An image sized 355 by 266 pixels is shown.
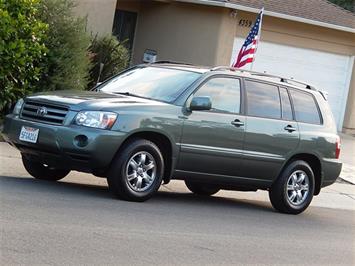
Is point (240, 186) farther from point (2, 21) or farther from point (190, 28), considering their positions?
point (190, 28)

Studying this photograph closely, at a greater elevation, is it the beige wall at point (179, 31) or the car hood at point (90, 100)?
the beige wall at point (179, 31)

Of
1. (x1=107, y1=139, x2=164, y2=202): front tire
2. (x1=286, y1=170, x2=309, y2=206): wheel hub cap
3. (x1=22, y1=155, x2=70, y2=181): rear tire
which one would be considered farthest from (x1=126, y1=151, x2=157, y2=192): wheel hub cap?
(x1=286, y1=170, x2=309, y2=206): wheel hub cap

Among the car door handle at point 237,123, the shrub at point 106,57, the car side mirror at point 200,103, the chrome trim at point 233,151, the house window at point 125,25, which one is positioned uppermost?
the house window at point 125,25

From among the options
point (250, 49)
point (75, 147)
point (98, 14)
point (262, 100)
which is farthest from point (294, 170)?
point (98, 14)

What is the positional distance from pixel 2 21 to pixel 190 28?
8.95 metres

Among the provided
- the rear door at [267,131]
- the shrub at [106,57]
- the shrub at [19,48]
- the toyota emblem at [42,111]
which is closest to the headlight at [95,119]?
the toyota emblem at [42,111]

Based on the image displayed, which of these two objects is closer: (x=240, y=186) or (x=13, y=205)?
(x=13, y=205)

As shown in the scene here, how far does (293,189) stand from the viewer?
10.8 meters

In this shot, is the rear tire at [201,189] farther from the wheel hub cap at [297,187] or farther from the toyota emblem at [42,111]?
the toyota emblem at [42,111]

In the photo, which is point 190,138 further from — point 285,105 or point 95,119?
point 285,105

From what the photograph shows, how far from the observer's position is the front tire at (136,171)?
8.99 meters

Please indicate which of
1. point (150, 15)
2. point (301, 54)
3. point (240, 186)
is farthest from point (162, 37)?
point (240, 186)

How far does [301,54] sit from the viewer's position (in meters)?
22.5

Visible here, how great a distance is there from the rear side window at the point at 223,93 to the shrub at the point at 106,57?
7.60 meters
